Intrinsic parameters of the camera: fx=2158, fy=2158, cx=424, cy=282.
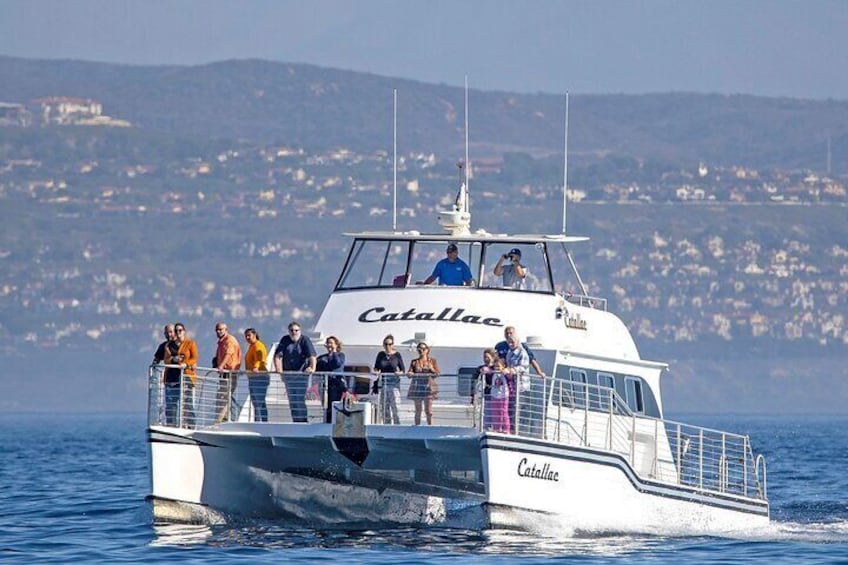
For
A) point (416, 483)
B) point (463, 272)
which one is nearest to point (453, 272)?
point (463, 272)

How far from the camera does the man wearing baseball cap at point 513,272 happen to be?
30.4m

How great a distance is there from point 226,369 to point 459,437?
360 centimetres

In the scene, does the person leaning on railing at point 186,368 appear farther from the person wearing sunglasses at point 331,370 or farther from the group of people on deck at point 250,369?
the person wearing sunglasses at point 331,370

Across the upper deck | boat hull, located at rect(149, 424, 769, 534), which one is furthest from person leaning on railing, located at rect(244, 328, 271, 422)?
the upper deck

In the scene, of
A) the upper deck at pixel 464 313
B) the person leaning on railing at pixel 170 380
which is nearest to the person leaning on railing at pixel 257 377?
the person leaning on railing at pixel 170 380

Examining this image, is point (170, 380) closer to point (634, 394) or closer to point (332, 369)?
point (332, 369)

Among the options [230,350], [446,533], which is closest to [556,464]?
[446,533]

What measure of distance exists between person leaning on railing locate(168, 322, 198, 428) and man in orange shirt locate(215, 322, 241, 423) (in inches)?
14.8

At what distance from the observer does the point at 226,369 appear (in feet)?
91.7

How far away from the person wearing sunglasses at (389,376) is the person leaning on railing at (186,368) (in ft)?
7.70

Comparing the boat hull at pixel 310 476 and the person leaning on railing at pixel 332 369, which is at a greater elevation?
the person leaning on railing at pixel 332 369

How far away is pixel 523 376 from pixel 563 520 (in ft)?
6.16

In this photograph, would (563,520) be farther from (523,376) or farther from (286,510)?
(286,510)

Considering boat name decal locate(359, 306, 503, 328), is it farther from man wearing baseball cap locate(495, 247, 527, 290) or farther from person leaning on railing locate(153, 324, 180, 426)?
person leaning on railing locate(153, 324, 180, 426)
